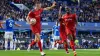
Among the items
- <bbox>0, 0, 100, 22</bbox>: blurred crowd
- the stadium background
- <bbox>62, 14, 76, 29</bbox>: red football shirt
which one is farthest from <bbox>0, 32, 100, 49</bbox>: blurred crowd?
<bbox>62, 14, 76, 29</bbox>: red football shirt

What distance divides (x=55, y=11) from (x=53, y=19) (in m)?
2.87

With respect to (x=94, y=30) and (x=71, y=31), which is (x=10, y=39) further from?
(x=94, y=30)

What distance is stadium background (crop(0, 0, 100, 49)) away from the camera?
151 feet

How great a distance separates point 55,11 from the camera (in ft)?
176

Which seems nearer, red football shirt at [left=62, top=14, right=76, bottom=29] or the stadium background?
red football shirt at [left=62, top=14, right=76, bottom=29]

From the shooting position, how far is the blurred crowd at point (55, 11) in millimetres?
49312

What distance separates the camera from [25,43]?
42.4 metres

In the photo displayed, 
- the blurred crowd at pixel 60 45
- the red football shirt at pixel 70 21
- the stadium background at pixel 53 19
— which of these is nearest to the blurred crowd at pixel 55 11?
the stadium background at pixel 53 19

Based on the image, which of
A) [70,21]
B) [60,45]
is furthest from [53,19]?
[70,21]

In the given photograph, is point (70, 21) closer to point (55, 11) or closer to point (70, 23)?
point (70, 23)

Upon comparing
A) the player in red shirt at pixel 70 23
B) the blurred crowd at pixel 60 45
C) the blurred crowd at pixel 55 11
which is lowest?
the blurred crowd at pixel 60 45

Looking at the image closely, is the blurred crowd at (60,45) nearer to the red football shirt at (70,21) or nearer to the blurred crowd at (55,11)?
the blurred crowd at (55,11)

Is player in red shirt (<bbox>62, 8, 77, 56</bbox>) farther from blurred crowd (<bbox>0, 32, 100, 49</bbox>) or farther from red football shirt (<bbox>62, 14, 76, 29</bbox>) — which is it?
blurred crowd (<bbox>0, 32, 100, 49</bbox>)

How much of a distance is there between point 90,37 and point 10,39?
1700 centimetres
